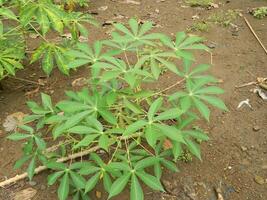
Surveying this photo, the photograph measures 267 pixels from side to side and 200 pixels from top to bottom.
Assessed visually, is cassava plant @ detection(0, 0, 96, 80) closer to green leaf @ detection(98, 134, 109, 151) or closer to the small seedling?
green leaf @ detection(98, 134, 109, 151)

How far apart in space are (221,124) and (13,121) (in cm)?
142

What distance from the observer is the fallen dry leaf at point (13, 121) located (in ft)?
8.60

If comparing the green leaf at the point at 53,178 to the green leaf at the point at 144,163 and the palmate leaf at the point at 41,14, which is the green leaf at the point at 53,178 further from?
the palmate leaf at the point at 41,14

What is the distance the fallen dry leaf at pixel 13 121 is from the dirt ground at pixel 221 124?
0.13 ft

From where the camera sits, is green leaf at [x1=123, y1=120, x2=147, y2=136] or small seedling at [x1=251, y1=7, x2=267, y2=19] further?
small seedling at [x1=251, y1=7, x2=267, y2=19]

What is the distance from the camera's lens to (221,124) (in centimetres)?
257

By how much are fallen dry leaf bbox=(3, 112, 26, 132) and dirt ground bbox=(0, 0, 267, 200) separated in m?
0.04

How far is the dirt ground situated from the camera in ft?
7.20

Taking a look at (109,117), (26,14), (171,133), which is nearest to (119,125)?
(109,117)

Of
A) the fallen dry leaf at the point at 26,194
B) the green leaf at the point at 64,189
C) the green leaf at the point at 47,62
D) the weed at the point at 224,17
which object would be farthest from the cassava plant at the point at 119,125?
the weed at the point at 224,17

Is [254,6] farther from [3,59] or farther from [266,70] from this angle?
[3,59]

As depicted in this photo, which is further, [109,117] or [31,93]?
[31,93]

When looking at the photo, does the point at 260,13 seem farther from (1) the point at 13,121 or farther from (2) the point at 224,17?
(1) the point at 13,121

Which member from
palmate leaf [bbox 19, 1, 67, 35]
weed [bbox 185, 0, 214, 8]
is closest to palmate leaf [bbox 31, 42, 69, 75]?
palmate leaf [bbox 19, 1, 67, 35]
